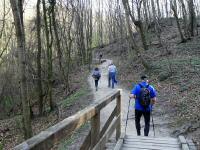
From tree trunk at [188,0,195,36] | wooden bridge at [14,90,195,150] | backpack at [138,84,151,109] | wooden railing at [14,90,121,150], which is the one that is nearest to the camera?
wooden railing at [14,90,121,150]

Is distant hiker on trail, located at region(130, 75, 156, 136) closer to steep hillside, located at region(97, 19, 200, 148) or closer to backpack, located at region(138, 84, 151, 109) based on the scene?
backpack, located at region(138, 84, 151, 109)

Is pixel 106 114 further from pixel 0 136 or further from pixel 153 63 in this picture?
pixel 153 63

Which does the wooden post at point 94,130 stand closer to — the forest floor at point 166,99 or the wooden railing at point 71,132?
the wooden railing at point 71,132

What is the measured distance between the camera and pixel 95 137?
5.07 m

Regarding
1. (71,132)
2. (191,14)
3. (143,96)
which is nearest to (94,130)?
(71,132)

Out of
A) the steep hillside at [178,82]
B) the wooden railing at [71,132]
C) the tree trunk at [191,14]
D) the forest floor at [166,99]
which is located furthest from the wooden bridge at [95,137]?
the tree trunk at [191,14]

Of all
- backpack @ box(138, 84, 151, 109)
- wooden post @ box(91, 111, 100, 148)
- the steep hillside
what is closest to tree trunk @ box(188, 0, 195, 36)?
the steep hillside

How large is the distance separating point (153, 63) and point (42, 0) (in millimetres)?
10125

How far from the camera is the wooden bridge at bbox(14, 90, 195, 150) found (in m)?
2.72

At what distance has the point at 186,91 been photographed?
15.6m

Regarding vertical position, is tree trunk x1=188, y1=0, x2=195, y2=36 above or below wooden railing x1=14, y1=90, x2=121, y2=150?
above

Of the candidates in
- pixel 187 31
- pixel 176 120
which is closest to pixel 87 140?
pixel 176 120

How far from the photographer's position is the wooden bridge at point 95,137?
8.91 ft

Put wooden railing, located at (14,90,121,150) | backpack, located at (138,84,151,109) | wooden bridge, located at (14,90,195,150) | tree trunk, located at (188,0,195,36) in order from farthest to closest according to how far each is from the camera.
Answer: tree trunk, located at (188,0,195,36), backpack, located at (138,84,151,109), wooden bridge, located at (14,90,195,150), wooden railing, located at (14,90,121,150)
